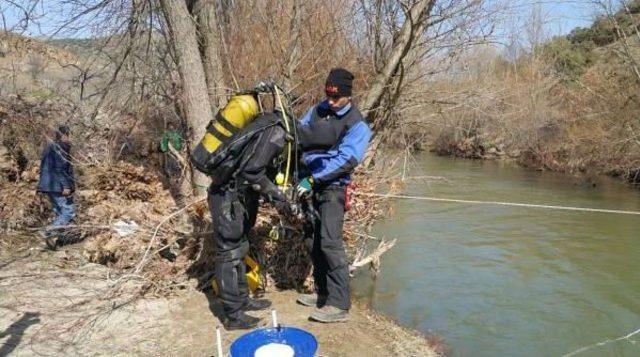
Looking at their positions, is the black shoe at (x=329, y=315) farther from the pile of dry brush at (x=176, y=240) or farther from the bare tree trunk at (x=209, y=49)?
the bare tree trunk at (x=209, y=49)

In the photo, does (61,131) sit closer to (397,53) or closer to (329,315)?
(397,53)

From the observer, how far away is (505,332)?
672 cm

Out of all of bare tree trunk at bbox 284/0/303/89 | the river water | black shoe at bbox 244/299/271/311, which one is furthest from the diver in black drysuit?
bare tree trunk at bbox 284/0/303/89

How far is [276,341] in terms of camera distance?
3.60 metres

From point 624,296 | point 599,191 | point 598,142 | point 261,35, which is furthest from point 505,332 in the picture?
point 598,142

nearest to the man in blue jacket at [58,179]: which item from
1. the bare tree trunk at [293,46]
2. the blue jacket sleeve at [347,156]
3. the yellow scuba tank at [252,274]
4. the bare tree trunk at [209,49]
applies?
the bare tree trunk at [209,49]

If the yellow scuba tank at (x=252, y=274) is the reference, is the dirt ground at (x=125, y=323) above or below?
below

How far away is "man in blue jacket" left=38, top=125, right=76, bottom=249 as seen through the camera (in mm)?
7402

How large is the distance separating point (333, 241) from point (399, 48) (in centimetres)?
356

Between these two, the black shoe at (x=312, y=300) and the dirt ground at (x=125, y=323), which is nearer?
the dirt ground at (x=125, y=323)

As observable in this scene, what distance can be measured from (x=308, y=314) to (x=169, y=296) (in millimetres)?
1393

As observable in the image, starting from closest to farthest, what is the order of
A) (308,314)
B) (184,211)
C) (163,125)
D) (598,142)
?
(308,314) < (184,211) < (163,125) < (598,142)

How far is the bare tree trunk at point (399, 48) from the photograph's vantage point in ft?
23.6

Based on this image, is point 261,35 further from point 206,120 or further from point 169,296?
point 169,296
